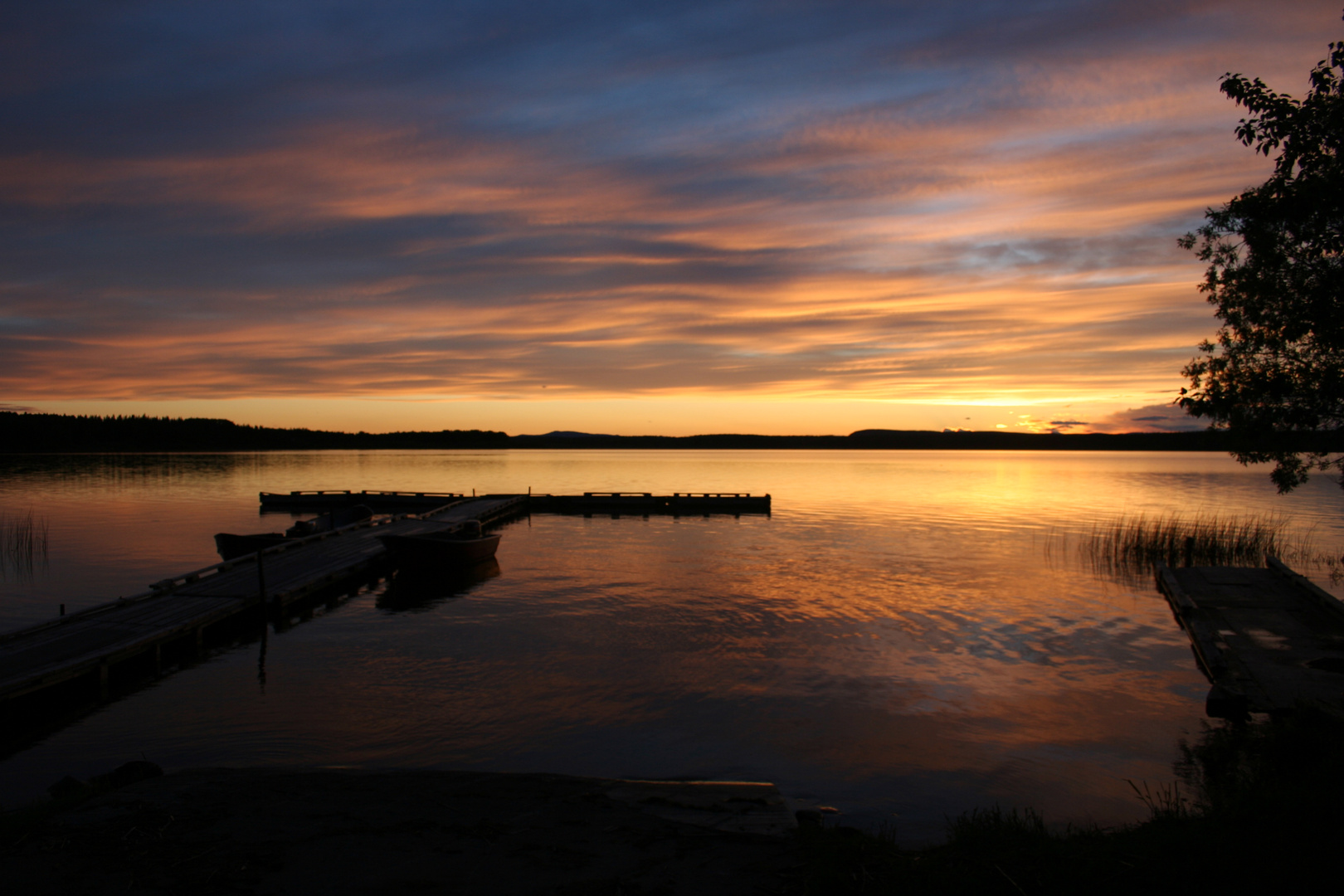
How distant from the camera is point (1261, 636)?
15711 mm

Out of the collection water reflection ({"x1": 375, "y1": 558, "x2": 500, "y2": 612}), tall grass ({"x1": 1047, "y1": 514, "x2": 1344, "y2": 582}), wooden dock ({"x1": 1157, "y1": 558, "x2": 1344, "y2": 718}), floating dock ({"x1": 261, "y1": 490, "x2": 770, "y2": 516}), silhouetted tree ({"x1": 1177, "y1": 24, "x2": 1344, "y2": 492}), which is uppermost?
silhouetted tree ({"x1": 1177, "y1": 24, "x2": 1344, "y2": 492})

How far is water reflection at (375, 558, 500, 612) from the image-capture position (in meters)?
23.4

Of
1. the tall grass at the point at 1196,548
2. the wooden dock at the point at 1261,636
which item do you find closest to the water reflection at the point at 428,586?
the wooden dock at the point at 1261,636

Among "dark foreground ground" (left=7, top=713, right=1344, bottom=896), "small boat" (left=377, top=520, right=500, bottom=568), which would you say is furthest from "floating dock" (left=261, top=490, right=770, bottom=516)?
"dark foreground ground" (left=7, top=713, right=1344, bottom=896)

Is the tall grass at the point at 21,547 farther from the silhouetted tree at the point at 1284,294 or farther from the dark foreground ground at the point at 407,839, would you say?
the silhouetted tree at the point at 1284,294

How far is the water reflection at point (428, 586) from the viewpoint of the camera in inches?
920

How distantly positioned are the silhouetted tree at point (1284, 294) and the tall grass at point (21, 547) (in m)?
40.3

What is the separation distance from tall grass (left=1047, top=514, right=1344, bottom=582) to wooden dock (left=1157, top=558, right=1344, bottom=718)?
4.57 m

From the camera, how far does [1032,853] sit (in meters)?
6.10

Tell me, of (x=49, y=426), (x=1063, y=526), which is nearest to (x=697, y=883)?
(x=1063, y=526)

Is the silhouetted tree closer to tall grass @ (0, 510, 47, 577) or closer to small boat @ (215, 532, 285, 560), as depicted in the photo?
small boat @ (215, 532, 285, 560)

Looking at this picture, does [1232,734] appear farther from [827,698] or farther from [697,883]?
[697,883]

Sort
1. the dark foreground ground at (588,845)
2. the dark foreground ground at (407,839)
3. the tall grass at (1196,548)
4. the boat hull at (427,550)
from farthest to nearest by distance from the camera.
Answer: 1. the tall grass at (1196,548)
2. the boat hull at (427,550)
3. the dark foreground ground at (407,839)
4. the dark foreground ground at (588,845)

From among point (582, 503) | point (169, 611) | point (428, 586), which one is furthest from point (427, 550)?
point (582, 503)
